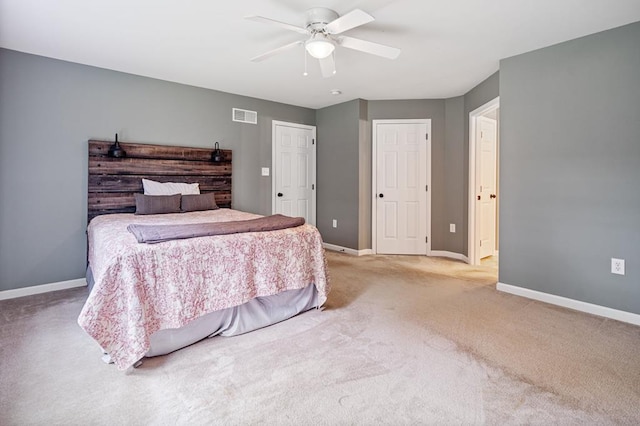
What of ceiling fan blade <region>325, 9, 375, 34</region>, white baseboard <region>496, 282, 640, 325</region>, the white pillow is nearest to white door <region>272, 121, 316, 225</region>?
the white pillow

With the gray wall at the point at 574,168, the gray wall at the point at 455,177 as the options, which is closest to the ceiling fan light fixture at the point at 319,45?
the gray wall at the point at 574,168

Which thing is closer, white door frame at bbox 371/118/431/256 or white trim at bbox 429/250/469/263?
white trim at bbox 429/250/469/263

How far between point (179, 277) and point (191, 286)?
97 mm

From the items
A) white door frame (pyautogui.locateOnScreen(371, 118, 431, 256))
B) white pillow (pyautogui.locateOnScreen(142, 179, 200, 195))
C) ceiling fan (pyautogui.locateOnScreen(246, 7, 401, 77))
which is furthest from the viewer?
white door frame (pyautogui.locateOnScreen(371, 118, 431, 256))

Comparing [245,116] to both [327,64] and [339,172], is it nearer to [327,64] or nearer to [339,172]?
[339,172]

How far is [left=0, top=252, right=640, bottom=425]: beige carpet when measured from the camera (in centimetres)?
159

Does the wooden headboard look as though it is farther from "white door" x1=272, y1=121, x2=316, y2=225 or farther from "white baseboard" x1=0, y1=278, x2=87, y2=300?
"white door" x1=272, y1=121, x2=316, y2=225

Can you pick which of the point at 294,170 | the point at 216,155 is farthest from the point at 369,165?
the point at 216,155

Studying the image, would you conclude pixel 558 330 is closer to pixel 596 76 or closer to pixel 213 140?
pixel 596 76

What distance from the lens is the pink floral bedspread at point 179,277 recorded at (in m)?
1.90

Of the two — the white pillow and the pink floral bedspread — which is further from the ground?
the white pillow

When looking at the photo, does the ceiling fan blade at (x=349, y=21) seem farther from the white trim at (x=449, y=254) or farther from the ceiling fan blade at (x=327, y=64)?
the white trim at (x=449, y=254)

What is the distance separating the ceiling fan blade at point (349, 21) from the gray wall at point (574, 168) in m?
1.99

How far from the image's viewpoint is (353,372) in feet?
6.32
